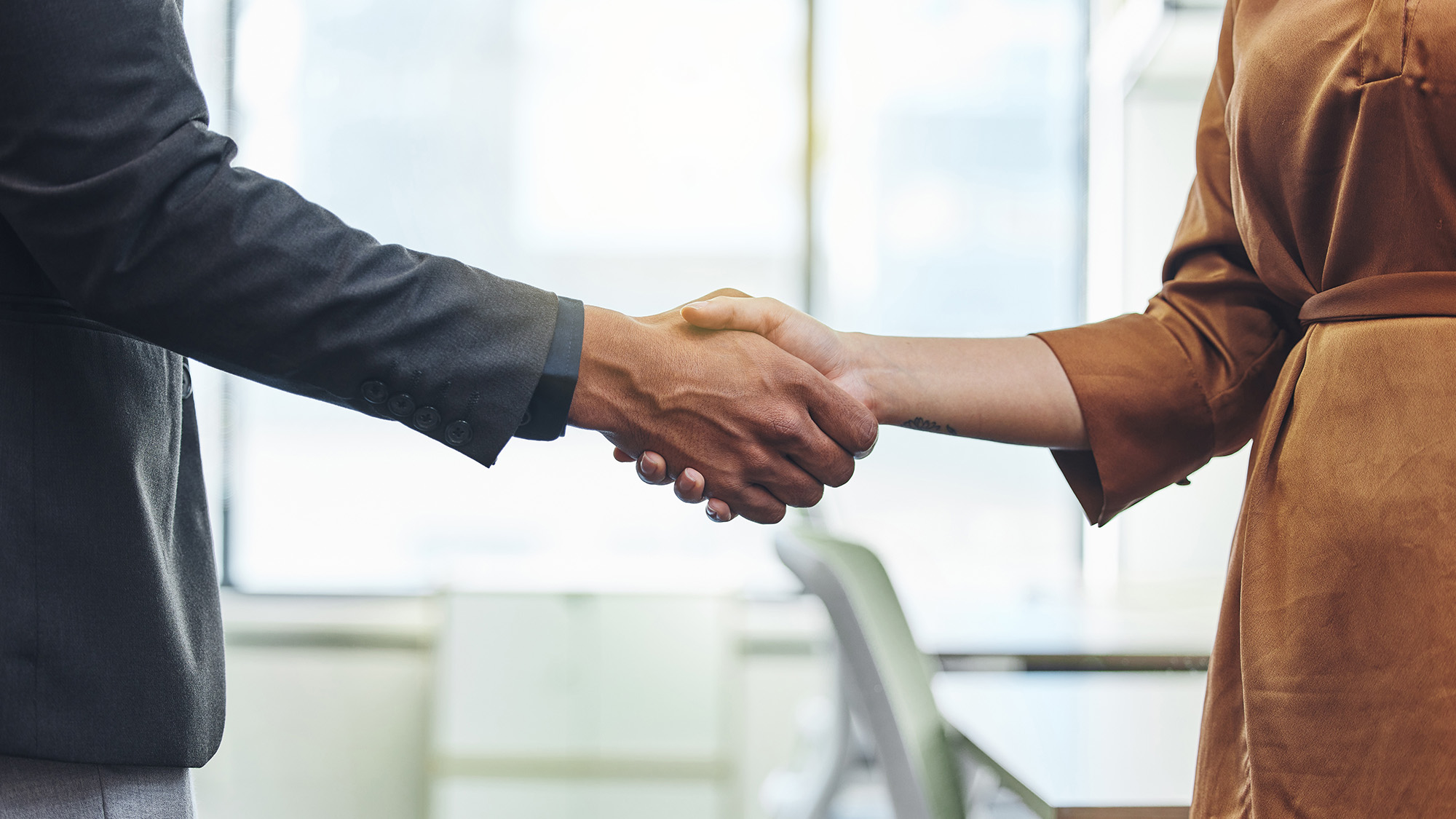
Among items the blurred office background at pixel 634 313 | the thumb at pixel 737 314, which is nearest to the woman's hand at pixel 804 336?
the thumb at pixel 737 314

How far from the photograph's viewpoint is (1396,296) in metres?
0.61

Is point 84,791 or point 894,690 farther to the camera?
point 894,690

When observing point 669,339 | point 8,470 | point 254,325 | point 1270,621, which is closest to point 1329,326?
point 1270,621

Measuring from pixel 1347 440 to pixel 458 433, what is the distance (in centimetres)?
63

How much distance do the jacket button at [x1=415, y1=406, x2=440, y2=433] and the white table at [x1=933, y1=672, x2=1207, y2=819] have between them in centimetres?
58

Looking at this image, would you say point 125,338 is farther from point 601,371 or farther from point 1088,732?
point 1088,732

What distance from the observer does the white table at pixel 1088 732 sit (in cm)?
81

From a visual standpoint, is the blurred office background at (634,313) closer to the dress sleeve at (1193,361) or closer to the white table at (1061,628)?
the white table at (1061,628)

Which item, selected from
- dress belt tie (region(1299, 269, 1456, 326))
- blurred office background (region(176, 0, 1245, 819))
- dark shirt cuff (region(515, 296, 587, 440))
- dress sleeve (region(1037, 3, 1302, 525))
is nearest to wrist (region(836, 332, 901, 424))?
dress sleeve (region(1037, 3, 1302, 525))

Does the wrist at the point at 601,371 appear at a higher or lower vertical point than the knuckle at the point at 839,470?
higher

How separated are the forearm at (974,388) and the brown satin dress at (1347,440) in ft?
0.63

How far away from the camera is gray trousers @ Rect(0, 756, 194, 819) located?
60 centimetres

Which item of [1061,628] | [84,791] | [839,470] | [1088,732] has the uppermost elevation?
[839,470]

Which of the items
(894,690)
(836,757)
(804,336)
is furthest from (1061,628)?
(804,336)
